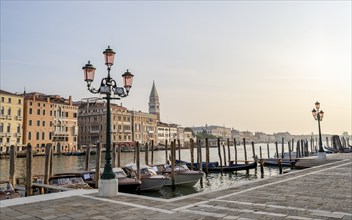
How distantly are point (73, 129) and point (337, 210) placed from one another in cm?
6531

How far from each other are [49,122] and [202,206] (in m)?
59.6

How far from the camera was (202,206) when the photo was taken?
683 centimetres

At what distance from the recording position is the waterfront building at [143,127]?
8688 cm

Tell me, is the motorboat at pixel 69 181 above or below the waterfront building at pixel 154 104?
below

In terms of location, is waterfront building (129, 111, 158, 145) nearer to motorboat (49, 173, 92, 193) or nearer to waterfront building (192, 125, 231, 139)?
motorboat (49, 173, 92, 193)

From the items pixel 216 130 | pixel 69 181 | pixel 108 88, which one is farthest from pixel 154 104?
pixel 108 88

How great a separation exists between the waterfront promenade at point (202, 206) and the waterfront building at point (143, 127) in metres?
76.4

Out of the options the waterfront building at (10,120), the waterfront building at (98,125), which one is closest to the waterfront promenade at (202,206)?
the waterfront building at (10,120)

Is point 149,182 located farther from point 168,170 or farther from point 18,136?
point 18,136

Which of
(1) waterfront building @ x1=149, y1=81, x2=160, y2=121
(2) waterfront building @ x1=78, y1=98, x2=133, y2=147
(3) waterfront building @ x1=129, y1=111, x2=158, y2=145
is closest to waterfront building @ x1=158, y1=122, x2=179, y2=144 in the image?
(3) waterfront building @ x1=129, y1=111, x2=158, y2=145

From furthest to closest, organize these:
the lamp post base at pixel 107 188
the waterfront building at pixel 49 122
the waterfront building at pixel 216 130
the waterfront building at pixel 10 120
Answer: the waterfront building at pixel 216 130
the waterfront building at pixel 49 122
the waterfront building at pixel 10 120
the lamp post base at pixel 107 188

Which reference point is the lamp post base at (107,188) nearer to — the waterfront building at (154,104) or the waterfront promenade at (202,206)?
the waterfront promenade at (202,206)

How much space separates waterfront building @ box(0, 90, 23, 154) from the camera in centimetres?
5109

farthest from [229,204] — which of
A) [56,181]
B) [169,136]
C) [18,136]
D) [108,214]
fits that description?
[169,136]
